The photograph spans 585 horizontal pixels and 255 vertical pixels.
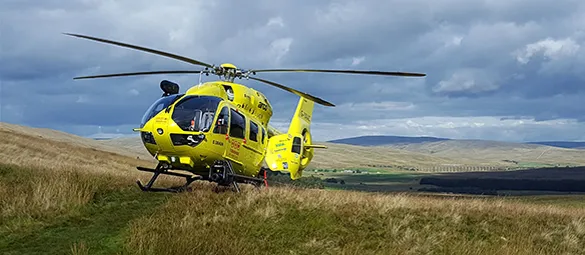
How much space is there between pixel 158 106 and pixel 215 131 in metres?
1.89

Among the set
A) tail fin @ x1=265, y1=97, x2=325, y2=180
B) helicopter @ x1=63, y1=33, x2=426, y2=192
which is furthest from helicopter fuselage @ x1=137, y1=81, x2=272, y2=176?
tail fin @ x1=265, y1=97, x2=325, y2=180

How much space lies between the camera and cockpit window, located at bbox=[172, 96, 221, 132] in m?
16.8

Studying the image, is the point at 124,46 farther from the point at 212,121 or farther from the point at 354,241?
the point at 354,241

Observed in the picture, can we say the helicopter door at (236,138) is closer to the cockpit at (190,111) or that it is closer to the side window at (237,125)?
the side window at (237,125)

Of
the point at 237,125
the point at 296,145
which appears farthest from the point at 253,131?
the point at 296,145

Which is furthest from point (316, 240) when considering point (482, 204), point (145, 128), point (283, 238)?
point (482, 204)

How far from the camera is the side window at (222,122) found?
57.2ft

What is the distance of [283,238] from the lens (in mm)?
13406

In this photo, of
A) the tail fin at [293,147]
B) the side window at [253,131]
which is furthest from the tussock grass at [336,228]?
the tail fin at [293,147]

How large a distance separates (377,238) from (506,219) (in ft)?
19.3

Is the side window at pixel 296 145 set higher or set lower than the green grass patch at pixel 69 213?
higher

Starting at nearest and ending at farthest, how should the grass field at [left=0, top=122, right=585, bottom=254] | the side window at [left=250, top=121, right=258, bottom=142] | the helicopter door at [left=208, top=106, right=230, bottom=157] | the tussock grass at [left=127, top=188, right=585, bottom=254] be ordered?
the grass field at [left=0, top=122, right=585, bottom=254], the tussock grass at [left=127, top=188, right=585, bottom=254], the helicopter door at [left=208, top=106, right=230, bottom=157], the side window at [left=250, top=121, right=258, bottom=142]

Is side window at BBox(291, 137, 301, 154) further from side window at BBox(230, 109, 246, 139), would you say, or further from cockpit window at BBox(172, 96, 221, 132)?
cockpit window at BBox(172, 96, 221, 132)

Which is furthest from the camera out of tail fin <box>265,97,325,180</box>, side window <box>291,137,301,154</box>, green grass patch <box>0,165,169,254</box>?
side window <box>291,137,301,154</box>
